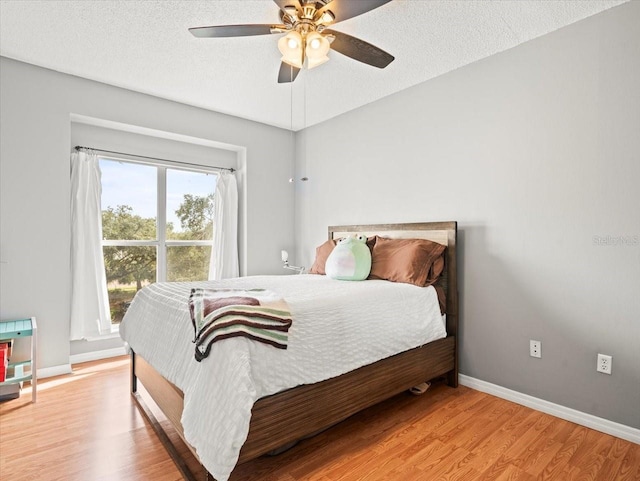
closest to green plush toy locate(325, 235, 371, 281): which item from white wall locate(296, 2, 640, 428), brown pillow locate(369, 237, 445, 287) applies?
brown pillow locate(369, 237, 445, 287)

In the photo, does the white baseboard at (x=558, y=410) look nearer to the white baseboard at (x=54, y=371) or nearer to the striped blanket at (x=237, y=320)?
the striped blanket at (x=237, y=320)

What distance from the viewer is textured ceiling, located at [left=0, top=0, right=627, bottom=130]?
213 cm

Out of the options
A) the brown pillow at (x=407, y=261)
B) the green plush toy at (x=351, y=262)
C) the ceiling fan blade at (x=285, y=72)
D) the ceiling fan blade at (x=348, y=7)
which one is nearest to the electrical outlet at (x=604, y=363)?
the brown pillow at (x=407, y=261)

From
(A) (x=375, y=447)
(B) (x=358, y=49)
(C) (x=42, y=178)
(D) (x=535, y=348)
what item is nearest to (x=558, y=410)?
(D) (x=535, y=348)

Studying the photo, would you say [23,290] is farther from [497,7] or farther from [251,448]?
[497,7]

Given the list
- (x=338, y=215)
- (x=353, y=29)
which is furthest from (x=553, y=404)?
(x=353, y=29)

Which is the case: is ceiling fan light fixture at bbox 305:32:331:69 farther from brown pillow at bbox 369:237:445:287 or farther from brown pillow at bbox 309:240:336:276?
brown pillow at bbox 309:240:336:276

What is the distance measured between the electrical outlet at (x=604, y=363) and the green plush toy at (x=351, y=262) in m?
1.57

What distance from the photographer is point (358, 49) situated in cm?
204

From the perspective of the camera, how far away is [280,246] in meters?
4.47

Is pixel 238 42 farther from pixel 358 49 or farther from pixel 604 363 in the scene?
pixel 604 363

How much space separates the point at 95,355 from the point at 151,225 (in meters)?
1.38

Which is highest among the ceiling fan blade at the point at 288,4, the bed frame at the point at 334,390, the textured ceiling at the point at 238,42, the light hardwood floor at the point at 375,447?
the textured ceiling at the point at 238,42

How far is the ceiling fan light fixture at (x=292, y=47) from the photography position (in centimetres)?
192
